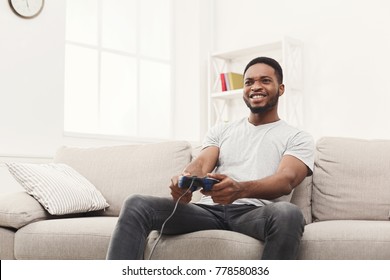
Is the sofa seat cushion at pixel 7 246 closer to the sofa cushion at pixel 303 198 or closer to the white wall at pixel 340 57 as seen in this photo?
the sofa cushion at pixel 303 198

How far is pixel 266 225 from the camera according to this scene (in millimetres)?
1841

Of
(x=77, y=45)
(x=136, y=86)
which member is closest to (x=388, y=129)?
(x=136, y=86)

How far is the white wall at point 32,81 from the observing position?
3.75 meters

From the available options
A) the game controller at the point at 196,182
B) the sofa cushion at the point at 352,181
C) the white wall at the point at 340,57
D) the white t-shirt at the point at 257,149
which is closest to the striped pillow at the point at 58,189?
the white t-shirt at the point at 257,149

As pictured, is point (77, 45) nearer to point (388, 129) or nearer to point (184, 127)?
point (184, 127)

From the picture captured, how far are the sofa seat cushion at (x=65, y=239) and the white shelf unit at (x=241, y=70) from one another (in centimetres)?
241

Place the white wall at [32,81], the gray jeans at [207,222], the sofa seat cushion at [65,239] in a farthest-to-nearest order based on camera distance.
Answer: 1. the white wall at [32,81]
2. the sofa seat cushion at [65,239]
3. the gray jeans at [207,222]

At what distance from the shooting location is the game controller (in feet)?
6.07

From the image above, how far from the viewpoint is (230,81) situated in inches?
185

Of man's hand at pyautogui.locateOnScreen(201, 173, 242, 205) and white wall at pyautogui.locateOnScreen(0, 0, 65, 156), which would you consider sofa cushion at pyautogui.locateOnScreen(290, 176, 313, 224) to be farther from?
white wall at pyautogui.locateOnScreen(0, 0, 65, 156)

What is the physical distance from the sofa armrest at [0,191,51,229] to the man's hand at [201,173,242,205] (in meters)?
0.89

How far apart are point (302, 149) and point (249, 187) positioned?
354 mm

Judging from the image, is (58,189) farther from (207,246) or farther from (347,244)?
(347,244)

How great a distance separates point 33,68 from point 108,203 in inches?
64.9
